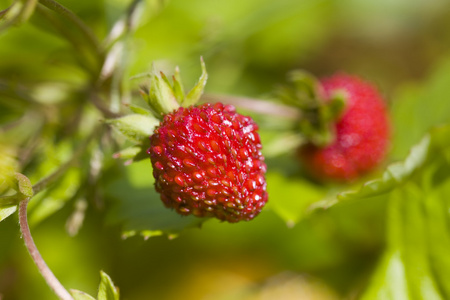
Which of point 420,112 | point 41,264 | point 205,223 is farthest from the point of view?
point 420,112

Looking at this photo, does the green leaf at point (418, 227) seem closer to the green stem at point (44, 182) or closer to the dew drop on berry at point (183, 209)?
the dew drop on berry at point (183, 209)

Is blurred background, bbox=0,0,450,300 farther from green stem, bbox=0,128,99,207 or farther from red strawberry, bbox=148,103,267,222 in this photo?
red strawberry, bbox=148,103,267,222

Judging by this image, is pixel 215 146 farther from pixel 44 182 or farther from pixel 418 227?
pixel 418 227

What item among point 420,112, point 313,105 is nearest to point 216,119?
point 313,105

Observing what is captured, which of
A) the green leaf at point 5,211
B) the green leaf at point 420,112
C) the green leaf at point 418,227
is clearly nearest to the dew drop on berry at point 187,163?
the green leaf at point 5,211

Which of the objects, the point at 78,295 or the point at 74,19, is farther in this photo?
the point at 74,19

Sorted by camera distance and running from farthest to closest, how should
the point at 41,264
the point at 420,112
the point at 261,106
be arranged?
the point at 420,112 < the point at 261,106 < the point at 41,264

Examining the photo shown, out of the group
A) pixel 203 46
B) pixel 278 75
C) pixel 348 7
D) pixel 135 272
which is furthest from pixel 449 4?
pixel 135 272
